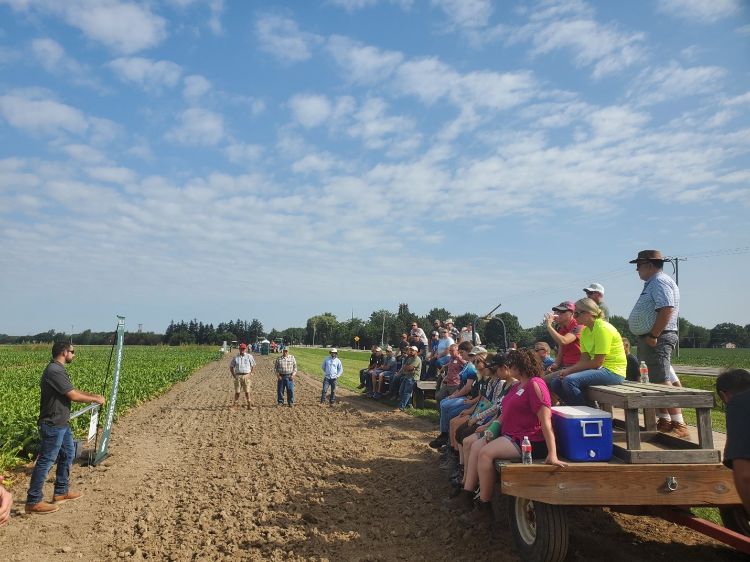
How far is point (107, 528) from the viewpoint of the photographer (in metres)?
5.60

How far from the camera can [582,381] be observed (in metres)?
4.98

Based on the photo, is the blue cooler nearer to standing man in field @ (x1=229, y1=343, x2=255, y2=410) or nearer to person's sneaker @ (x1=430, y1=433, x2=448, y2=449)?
person's sneaker @ (x1=430, y1=433, x2=448, y2=449)

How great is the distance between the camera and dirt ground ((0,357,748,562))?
4.85 m

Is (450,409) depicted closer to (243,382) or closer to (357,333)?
(243,382)

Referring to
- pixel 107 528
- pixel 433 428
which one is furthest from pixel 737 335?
pixel 107 528

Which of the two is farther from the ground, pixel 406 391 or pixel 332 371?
pixel 332 371

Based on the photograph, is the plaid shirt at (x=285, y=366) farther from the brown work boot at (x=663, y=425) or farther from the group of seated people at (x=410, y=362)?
the brown work boot at (x=663, y=425)

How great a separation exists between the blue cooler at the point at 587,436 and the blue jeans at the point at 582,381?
0.77m

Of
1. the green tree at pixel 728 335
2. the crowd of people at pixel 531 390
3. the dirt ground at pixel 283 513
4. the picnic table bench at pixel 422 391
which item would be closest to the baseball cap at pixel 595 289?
the crowd of people at pixel 531 390

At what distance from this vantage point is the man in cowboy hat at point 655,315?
5.25m

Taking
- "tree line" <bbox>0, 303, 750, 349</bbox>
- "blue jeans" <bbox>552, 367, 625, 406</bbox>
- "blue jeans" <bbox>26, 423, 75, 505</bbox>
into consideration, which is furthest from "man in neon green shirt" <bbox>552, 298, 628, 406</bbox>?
"tree line" <bbox>0, 303, 750, 349</bbox>

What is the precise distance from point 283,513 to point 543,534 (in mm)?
3017

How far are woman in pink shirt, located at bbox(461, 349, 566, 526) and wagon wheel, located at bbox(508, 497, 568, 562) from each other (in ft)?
1.22

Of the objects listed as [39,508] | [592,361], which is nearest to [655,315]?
[592,361]
